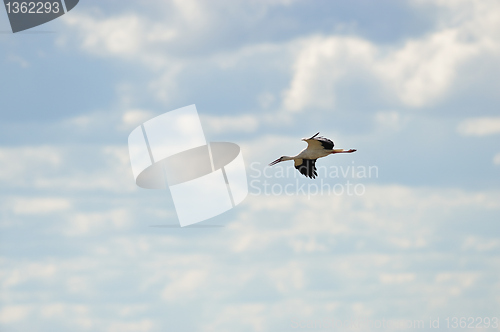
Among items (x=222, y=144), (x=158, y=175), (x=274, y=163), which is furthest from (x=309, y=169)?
(x=158, y=175)

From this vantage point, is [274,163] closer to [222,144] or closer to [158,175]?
[222,144]

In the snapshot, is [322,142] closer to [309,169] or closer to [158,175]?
[309,169]

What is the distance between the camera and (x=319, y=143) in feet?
213

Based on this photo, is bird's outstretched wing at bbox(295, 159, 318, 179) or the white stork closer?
the white stork

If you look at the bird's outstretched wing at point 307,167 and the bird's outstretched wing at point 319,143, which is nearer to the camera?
the bird's outstretched wing at point 319,143

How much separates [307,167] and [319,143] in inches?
195

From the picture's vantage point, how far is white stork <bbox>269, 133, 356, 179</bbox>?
2501 inches

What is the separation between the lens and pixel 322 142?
64.5m

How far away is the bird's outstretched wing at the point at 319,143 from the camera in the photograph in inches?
2436

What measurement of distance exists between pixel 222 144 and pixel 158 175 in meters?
6.42

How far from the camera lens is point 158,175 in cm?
7262

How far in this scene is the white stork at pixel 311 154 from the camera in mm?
63525

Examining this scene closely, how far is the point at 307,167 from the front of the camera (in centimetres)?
6944

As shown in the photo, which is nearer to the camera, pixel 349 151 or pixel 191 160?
pixel 349 151
